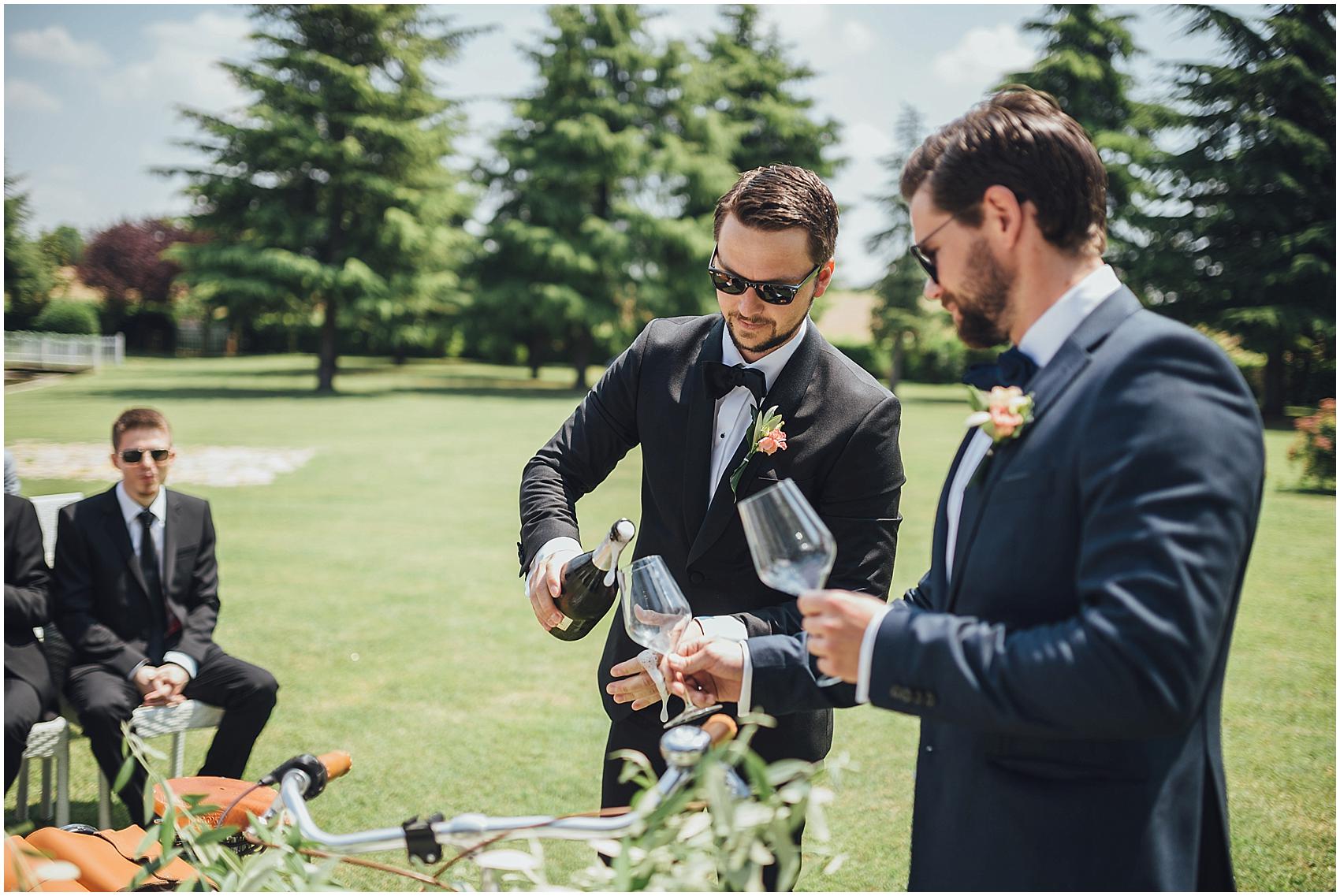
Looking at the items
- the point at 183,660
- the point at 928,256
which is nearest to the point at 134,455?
the point at 183,660

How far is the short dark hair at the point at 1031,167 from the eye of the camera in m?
1.70

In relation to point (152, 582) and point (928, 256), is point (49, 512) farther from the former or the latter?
point (928, 256)

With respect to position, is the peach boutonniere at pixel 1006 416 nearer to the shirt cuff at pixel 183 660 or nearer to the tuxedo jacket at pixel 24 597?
the shirt cuff at pixel 183 660

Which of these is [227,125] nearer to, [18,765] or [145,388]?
[145,388]

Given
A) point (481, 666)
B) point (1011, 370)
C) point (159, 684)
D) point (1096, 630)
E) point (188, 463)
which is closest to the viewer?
point (1096, 630)

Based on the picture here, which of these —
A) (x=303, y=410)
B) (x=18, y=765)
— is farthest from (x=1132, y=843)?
(x=303, y=410)

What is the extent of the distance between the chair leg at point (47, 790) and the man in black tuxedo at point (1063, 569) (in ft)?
15.7

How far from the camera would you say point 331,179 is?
35250 millimetres

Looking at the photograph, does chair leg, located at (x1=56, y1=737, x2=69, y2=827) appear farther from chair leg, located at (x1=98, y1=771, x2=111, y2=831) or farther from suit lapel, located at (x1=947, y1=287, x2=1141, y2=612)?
suit lapel, located at (x1=947, y1=287, x2=1141, y2=612)

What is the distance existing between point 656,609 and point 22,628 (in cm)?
415

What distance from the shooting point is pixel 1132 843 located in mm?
1697

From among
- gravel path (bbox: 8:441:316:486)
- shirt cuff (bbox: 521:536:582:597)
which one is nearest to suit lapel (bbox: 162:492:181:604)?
shirt cuff (bbox: 521:536:582:597)

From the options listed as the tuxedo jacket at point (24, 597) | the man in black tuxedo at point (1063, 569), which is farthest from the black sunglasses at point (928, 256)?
the tuxedo jacket at point (24, 597)

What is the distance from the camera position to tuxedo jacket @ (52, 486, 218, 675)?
16.4 ft
